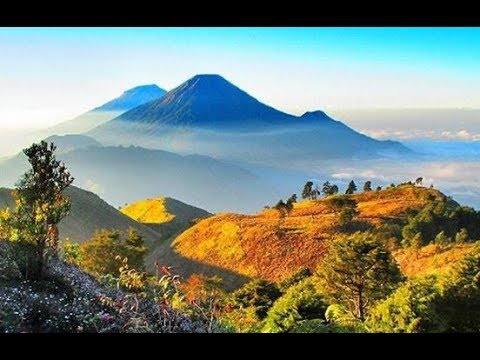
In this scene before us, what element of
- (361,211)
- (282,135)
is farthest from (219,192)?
(282,135)

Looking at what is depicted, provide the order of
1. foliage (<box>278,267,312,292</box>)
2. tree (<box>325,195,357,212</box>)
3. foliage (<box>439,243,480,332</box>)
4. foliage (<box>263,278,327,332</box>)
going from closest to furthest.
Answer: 1. foliage (<box>263,278,327,332</box>)
2. foliage (<box>439,243,480,332</box>)
3. foliage (<box>278,267,312,292</box>)
4. tree (<box>325,195,357,212</box>)

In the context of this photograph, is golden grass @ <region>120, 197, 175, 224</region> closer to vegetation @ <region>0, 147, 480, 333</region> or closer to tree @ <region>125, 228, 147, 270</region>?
vegetation @ <region>0, 147, 480, 333</region>

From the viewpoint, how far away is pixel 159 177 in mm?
22844

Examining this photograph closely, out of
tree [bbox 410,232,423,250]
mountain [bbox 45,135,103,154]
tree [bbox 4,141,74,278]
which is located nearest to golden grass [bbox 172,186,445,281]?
tree [bbox 410,232,423,250]

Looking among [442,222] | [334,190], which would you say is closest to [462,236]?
[442,222]

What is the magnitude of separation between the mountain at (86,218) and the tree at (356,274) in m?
6.14

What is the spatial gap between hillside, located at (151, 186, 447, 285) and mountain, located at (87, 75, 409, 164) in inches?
117

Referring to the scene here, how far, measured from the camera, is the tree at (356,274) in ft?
30.0

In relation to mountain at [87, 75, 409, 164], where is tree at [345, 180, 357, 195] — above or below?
below

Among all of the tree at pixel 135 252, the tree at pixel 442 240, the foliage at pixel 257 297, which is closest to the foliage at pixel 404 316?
the foliage at pixel 257 297

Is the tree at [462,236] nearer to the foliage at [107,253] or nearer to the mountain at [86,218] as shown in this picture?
the foliage at [107,253]

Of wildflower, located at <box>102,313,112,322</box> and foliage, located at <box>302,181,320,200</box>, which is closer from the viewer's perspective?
wildflower, located at <box>102,313,112,322</box>

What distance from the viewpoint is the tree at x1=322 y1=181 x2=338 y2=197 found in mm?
20773

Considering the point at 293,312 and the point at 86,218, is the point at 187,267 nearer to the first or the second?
the point at 86,218
